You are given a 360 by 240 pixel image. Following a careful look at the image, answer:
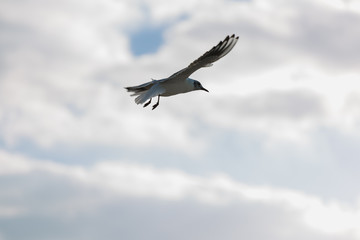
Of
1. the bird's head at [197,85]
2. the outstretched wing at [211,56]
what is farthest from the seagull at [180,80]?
the bird's head at [197,85]

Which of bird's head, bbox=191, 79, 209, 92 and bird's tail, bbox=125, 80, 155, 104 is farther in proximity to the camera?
A: bird's head, bbox=191, 79, 209, 92

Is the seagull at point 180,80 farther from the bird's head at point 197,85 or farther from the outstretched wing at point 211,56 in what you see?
the bird's head at point 197,85

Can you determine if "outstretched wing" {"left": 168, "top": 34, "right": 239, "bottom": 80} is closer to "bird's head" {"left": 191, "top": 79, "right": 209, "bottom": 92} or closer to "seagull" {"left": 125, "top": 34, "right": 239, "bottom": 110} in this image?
"seagull" {"left": 125, "top": 34, "right": 239, "bottom": 110}

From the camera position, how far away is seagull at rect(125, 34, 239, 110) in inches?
775

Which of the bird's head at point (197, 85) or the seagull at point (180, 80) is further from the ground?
the bird's head at point (197, 85)

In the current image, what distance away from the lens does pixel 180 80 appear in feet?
67.6

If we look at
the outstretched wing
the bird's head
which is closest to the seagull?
the outstretched wing

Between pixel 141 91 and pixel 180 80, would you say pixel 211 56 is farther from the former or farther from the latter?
pixel 141 91

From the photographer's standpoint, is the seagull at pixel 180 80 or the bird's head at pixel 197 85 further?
the bird's head at pixel 197 85

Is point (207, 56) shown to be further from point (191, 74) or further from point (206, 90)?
point (206, 90)

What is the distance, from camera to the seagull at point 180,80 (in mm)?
19688

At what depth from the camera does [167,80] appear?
1995cm

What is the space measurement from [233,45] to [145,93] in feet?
9.00

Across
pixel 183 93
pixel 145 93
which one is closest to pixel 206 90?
pixel 183 93
